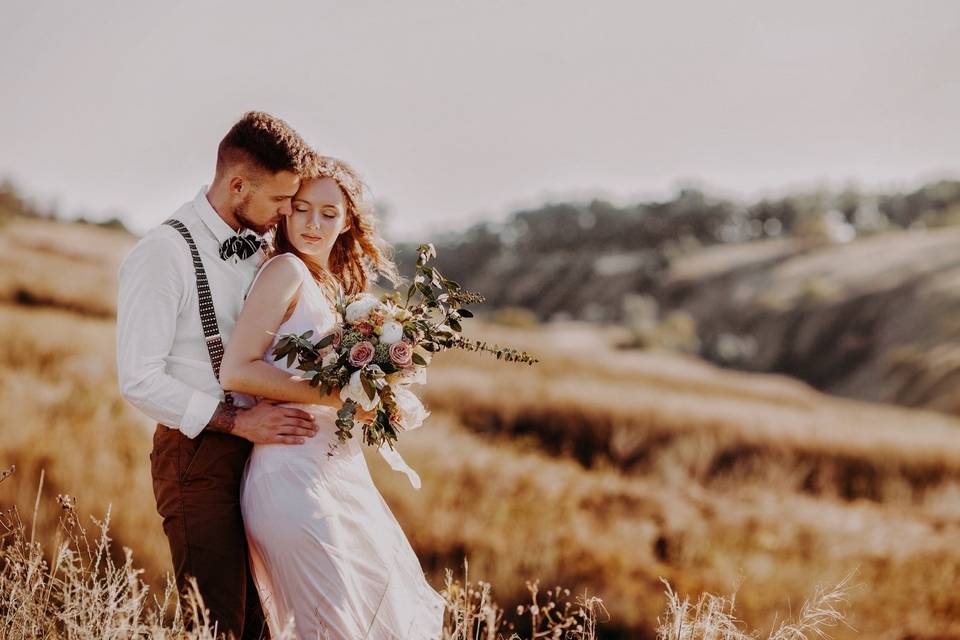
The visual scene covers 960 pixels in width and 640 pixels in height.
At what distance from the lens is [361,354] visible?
137 inches

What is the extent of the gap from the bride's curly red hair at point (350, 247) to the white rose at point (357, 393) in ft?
2.20

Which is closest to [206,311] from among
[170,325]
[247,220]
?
[170,325]

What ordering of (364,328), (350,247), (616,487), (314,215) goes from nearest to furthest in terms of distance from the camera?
(364,328), (314,215), (350,247), (616,487)

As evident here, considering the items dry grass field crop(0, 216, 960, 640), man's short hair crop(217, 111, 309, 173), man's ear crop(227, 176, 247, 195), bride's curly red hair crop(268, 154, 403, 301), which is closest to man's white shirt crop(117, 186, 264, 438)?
man's ear crop(227, 176, 247, 195)

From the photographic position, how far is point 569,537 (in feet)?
27.5

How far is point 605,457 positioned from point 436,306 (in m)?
9.13

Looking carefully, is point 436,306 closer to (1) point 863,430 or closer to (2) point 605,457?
(2) point 605,457

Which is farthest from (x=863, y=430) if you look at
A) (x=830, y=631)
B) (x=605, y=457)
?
(x=830, y=631)

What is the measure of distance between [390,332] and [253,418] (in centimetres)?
65

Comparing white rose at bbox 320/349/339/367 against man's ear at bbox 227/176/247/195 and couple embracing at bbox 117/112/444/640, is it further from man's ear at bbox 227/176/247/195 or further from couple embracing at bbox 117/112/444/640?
man's ear at bbox 227/176/247/195

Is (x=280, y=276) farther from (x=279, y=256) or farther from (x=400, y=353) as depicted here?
(x=400, y=353)

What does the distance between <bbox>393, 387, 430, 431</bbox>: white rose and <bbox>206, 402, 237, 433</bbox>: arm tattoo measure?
2.16 ft

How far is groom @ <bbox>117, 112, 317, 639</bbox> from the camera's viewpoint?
3.46 m

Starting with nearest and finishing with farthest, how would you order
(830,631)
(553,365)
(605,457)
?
(830,631)
(605,457)
(553,365)
